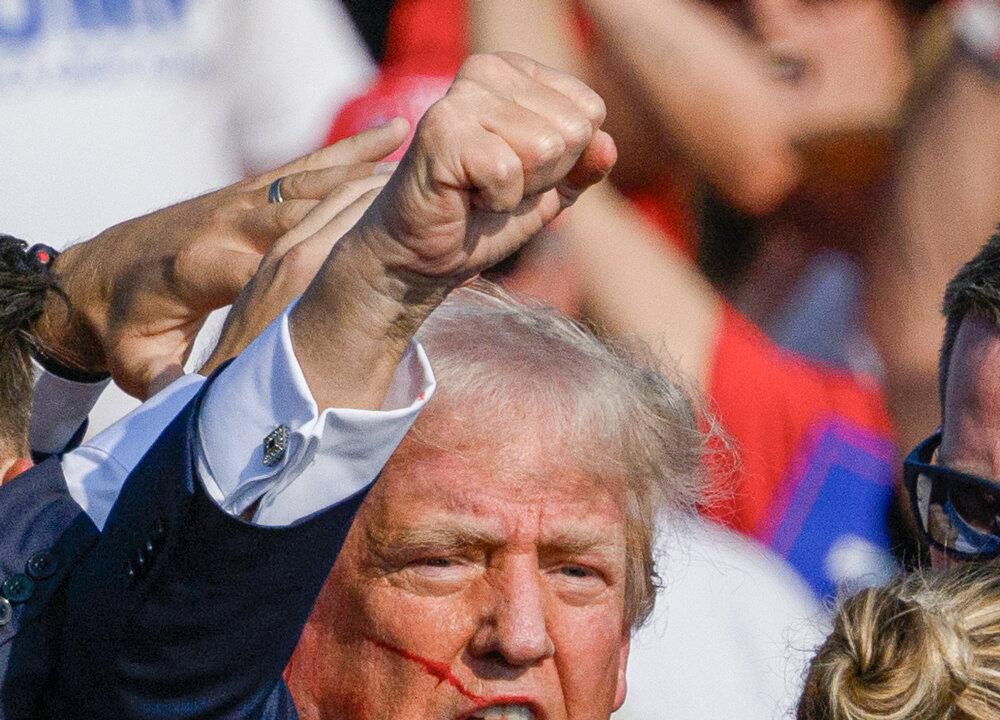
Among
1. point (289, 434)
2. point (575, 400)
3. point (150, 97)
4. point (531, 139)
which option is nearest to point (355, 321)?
point (289, 434)

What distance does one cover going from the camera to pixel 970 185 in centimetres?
304

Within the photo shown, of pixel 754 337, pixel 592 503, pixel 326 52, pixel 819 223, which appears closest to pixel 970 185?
pixel 819 223

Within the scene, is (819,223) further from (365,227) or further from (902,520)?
(365,227)

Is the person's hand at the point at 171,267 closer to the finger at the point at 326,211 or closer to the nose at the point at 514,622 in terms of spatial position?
the finger at the point at 326,211

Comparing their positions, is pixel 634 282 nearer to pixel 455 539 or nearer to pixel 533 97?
pixel 455 539

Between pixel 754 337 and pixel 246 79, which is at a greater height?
pixel 246 79

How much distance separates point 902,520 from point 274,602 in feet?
7.30

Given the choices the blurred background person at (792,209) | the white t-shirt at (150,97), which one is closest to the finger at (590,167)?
the blurred background person at (792,209)

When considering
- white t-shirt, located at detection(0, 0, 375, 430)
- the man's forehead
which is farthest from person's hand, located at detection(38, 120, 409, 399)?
white t-shirt, located at detection(0, 0, 375, 430)

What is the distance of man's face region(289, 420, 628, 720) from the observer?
1.56 meters

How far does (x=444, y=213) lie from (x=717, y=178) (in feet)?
6.95

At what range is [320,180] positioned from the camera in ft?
5.79

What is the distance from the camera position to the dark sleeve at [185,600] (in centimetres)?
114

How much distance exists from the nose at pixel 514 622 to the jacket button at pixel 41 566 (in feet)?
1.56
